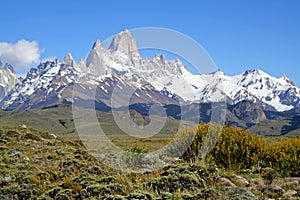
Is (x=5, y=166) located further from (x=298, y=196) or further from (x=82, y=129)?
(x=298, y=196)

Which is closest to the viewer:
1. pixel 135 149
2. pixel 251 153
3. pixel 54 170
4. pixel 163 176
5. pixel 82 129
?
pixel 163 176

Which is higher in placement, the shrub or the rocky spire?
the rocky spire

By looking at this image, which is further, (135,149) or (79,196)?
(135,149)

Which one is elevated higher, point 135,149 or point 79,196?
point 135,149

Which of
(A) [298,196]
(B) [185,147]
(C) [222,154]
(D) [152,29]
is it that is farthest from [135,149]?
(A) [298,196]

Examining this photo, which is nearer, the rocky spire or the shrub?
the shrub

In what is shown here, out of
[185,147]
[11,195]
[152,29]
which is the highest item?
[152,29]

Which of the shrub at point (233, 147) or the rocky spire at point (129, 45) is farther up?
the rocky spire at point (129, 45)

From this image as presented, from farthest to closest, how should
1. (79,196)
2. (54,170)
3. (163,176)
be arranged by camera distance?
(54,170) → (163,176) → (79,196)

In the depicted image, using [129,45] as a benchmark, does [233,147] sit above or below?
below

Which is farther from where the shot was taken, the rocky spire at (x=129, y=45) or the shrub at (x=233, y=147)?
the rocky spire at (x=129, y=45)

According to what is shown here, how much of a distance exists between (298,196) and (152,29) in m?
11.0

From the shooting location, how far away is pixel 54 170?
1698 centimetres

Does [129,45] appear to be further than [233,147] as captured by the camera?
Yes
